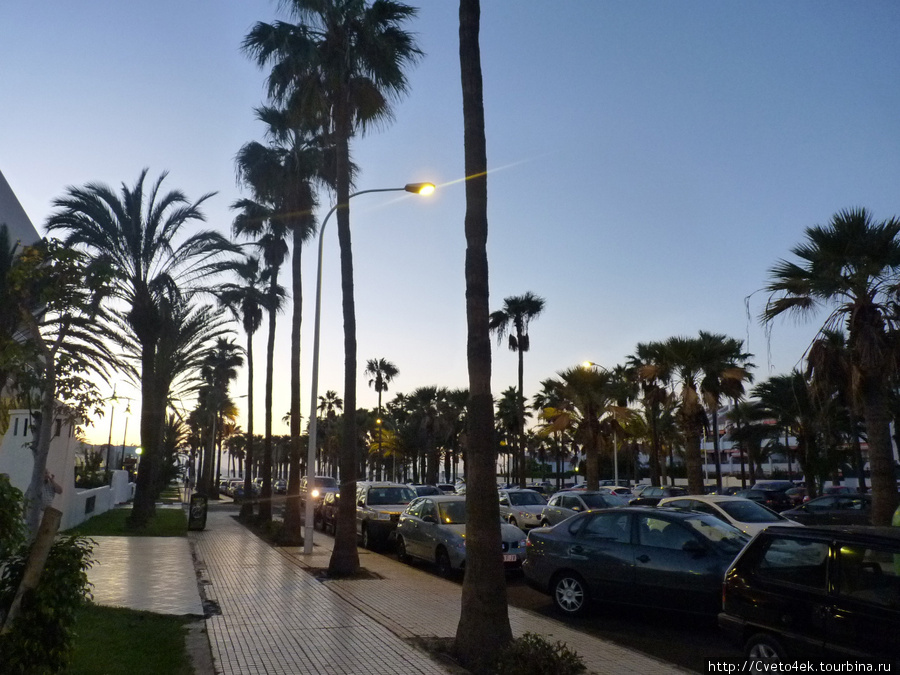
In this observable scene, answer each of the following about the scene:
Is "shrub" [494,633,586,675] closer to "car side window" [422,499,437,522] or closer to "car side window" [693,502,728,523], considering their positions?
"car side window" [422,499,437,522]

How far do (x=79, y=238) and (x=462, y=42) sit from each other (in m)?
15.8

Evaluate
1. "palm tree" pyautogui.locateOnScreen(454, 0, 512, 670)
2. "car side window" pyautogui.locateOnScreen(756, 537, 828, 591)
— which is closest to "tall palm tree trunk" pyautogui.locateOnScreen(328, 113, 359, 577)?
"palm tree" pyautogui.locateOnScreen(454, 0, 512, 670)

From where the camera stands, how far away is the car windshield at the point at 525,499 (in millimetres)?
23531

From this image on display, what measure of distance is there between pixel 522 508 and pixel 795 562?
55.4 feet

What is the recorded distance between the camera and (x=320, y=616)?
992 cm

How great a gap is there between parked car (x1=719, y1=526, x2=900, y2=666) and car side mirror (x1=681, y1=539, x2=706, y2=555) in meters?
2.31

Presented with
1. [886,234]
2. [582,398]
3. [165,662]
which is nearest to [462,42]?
[165,662]

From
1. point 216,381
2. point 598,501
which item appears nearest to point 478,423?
point 598,501

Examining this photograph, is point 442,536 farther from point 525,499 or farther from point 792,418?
point 792,418

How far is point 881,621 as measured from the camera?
212 inches

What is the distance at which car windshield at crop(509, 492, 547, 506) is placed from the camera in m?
23.5

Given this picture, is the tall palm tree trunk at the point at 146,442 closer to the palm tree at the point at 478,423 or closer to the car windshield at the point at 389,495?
the car windshield at the point at 389,495

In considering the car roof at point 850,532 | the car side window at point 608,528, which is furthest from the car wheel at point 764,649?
the car side window at point 608,528

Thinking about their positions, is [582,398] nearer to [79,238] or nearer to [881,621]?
[79,238]
